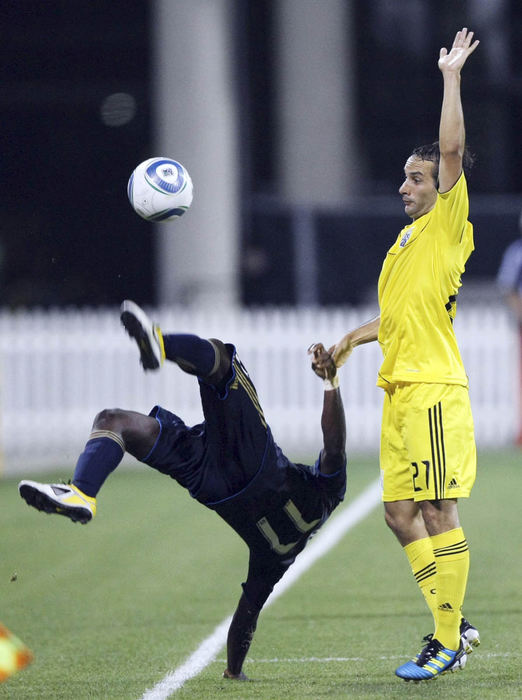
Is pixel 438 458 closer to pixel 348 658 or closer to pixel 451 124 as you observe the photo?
pixel 348 658

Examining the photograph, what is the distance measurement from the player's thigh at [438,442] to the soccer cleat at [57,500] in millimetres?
1519

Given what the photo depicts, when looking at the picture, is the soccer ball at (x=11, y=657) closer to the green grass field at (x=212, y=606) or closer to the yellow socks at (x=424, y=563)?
the green grass field at (x=212, y=606)

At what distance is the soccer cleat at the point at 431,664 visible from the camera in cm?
602

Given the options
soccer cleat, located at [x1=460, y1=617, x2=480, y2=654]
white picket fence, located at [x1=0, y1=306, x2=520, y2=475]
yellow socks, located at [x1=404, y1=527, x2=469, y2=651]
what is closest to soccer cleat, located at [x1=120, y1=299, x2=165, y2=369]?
yellow socks, located at [x1=404, y1=527, x2=469, y2=651]

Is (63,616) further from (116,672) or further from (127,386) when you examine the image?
(127,386)

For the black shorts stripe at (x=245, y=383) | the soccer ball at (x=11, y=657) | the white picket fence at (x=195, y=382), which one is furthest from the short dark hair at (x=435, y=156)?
the white picket fence at (x=195, y=382)

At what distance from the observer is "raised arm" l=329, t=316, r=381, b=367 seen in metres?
6.66

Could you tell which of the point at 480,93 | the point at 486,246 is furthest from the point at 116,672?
the point at 480,93

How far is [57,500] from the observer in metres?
5.60

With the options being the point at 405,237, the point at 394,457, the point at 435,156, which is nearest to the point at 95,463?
the point at 394,457

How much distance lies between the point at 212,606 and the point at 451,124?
12.3 ft

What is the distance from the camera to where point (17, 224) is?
28.5 metres

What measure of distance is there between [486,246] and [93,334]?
656 cm

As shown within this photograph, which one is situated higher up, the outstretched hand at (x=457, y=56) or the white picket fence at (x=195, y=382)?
the outstretched hand at (x=457, y=56)
